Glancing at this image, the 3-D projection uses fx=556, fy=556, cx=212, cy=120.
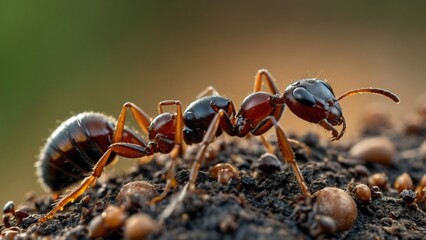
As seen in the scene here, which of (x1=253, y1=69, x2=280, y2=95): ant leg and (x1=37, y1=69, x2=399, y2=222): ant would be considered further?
(x1=253, y1=69, x2=280, y2=95): ant leg

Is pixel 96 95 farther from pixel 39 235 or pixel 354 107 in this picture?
pixel 39 235

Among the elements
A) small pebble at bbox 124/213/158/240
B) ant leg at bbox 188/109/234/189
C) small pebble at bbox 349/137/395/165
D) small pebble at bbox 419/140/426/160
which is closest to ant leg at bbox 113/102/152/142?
ant leg at bbox 188/109/234/189

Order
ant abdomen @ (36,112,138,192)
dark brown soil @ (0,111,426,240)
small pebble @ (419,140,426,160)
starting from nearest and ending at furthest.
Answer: dark brown soil @ (0,111,426,240), ant abdomen @ (36,112,138,192), small pebble @ (419,140,426,160)

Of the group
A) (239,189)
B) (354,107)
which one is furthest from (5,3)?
(239,189)

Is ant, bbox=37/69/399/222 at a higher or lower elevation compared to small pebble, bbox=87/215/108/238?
higher

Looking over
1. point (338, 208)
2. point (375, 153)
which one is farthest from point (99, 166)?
point (375, 153)

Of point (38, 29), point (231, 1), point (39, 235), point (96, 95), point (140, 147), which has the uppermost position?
point (231, 1)

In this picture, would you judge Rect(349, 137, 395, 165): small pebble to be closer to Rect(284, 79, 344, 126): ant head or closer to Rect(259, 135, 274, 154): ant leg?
Rect(259, 135, 274, 154): ant leg
